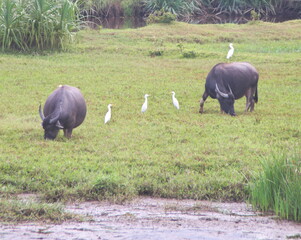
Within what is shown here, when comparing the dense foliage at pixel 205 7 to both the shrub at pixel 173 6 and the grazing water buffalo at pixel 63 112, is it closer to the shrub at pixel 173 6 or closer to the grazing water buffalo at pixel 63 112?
the shrub at pixel 173 6

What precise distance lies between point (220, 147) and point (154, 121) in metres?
2.19

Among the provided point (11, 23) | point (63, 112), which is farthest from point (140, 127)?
point (11, 23)

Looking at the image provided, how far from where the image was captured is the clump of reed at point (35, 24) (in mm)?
17375

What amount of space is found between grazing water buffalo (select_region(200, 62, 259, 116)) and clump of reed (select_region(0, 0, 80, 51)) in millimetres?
7347

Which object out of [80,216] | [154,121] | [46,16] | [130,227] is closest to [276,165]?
[130,227]

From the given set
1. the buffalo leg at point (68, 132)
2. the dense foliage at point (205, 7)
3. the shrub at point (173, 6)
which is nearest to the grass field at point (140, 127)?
the buffalo leg at point (68, 132)

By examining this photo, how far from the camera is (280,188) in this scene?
20.6ft

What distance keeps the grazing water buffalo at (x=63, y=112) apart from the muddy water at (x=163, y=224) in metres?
2.43

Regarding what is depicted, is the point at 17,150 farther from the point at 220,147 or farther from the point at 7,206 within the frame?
the point at 220,147

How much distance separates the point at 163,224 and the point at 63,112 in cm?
348

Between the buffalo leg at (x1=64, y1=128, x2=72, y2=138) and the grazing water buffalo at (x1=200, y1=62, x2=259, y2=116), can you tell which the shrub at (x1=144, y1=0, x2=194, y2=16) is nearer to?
the grazing water buffalo at (x1=200, y1=62, x2=259, y2=116)

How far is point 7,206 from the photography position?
6.22m

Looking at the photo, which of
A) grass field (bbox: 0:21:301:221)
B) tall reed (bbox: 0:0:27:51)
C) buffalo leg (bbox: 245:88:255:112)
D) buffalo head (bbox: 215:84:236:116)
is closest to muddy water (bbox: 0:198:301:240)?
grass field (bbox: 0:21:301:221)

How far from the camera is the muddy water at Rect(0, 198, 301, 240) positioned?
5562 millimetres
